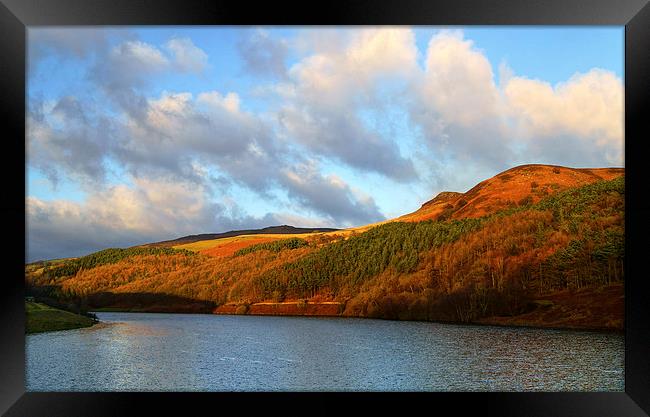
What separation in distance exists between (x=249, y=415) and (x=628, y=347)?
14.2ft

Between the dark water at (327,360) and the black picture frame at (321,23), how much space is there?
13.2ft

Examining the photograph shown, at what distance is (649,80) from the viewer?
629cm

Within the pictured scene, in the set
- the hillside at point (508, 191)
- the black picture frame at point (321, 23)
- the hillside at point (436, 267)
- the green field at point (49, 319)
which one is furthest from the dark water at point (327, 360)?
the hillside at point (508, 191)

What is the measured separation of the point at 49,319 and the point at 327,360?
28.5 feet

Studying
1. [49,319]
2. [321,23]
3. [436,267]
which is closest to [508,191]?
[436,267]

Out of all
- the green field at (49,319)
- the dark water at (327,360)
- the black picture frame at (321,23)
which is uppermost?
the black picture frame at (321,23)

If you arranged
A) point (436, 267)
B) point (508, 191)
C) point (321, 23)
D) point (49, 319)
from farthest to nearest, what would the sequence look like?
point (508, 191)
point (436, 267)
point (49, 319)
point (321, 23)

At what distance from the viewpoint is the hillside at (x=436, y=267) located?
19172 mm

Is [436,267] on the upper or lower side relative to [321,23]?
lower

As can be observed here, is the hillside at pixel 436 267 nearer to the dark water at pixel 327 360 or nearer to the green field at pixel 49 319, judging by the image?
the dark water at pixel 327 360

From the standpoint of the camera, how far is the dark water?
1120cm

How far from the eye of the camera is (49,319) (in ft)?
56.2

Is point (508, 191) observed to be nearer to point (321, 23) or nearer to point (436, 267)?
point (436, 267)

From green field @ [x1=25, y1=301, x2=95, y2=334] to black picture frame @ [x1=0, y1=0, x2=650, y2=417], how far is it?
32.8ft
